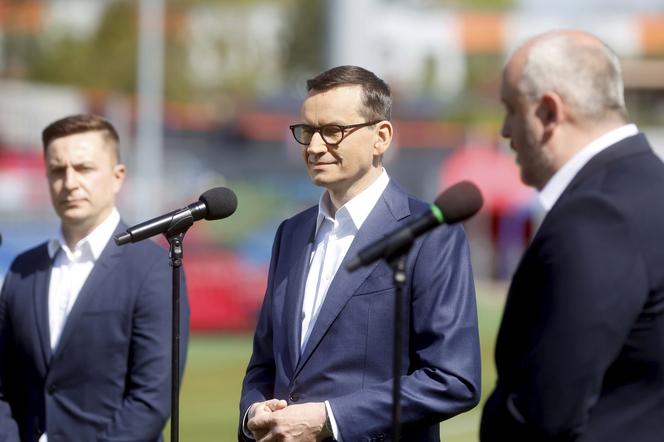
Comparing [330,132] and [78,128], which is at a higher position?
[330,132]

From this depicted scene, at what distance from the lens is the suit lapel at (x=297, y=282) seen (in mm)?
4703

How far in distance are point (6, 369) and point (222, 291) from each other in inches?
610

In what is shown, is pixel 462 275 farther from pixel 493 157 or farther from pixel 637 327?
pixel 493 157

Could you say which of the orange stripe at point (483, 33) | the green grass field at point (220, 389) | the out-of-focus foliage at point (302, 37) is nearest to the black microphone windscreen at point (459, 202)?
the green grass field at point (220, 389)

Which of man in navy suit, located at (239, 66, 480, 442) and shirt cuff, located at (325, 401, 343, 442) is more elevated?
man in navy suit, located at (239, 66, 480, 442)

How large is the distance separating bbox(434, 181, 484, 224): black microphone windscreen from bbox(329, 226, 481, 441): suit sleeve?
2.11 feet

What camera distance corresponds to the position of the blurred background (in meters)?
20.9

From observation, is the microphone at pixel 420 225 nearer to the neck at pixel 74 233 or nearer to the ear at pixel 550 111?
the ear at pixel 550 111

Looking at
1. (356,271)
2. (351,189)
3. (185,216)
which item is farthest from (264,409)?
(351,189)

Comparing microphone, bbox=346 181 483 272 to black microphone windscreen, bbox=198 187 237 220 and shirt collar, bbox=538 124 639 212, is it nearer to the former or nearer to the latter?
shirt collar, bbox=538 124 639 212

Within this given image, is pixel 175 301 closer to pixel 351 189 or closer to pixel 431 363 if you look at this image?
pixel 351 189

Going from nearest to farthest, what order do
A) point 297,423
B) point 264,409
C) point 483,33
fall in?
point 297,423
point 264,409
point 483,33

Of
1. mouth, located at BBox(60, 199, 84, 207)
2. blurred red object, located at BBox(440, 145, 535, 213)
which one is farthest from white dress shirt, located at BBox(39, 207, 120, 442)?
blurred red object, located at BBox(440, 145, 535, 213)

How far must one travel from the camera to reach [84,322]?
5359 mm
